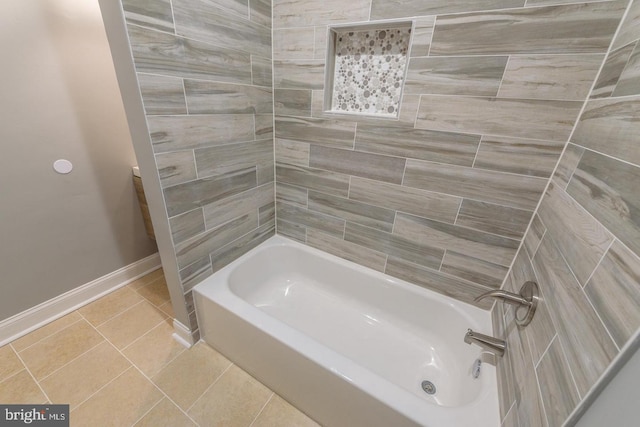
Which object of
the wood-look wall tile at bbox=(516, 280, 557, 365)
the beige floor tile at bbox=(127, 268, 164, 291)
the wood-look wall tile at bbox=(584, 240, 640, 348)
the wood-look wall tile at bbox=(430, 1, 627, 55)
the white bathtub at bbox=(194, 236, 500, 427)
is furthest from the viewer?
the beige floor tile at bbox=(127, 268, 164, 291)

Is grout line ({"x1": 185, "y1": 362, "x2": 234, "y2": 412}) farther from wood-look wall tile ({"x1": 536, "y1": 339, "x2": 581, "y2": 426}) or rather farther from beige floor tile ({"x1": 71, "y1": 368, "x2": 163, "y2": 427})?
wood-look wall tile ({"x1": 536, "y1": 339, "x2": 581, "y2": 426})

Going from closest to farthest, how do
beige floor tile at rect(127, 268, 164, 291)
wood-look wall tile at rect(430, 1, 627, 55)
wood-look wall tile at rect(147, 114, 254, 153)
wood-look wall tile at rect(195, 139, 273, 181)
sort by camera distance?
1. wood-look wall tile at rect(430, 1, 627, 55)
2. wood-look wall tile at rect(147, 114, 254, 153)
3. wood-look wall tile at rect(195, 139, 273, 181)
4. beige floor tile at rect(127, 268, 164, 291)

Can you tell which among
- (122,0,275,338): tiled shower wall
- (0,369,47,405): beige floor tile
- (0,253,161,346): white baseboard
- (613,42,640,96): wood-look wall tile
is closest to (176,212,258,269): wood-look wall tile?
(122,0,275,338): tiled shower wall

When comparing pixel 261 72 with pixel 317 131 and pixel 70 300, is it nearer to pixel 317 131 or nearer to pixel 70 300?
pixel 317 131

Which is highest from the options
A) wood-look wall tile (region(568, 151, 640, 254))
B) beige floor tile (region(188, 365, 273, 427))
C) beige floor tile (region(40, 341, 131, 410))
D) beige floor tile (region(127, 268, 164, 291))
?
wood-look wall tile (region(568, 151, 640, 254))

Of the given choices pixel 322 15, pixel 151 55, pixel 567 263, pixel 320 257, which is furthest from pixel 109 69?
pixel 567 263

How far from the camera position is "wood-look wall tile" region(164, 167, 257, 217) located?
119 cm

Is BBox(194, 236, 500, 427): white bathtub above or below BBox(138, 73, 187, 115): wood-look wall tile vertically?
below

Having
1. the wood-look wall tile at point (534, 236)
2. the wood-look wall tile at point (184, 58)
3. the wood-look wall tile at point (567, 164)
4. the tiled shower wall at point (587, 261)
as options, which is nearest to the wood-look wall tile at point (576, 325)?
the tiled shower wall at point (587, 261)

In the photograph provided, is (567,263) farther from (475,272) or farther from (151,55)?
(151,55)

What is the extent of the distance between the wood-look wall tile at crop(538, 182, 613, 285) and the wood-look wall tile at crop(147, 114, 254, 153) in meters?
1.48

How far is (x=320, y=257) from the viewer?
5.95 feet

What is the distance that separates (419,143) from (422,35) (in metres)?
0.47

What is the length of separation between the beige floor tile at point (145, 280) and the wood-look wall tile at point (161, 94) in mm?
1554
